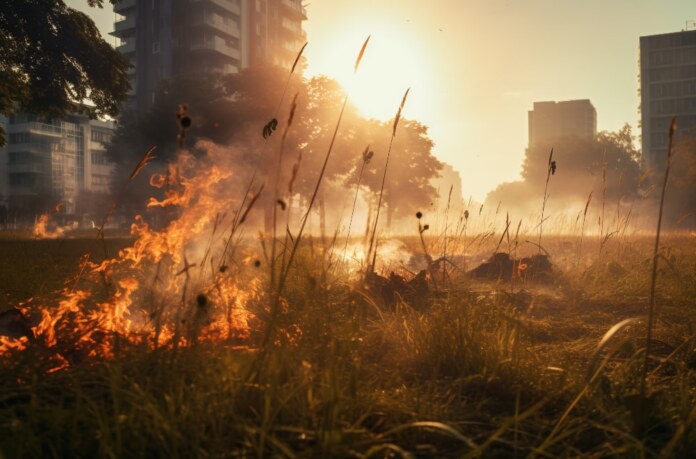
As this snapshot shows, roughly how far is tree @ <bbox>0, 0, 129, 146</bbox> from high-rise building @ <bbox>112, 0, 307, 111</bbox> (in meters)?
44.3

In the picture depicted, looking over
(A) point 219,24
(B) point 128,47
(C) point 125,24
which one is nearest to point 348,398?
(A) point 219,24

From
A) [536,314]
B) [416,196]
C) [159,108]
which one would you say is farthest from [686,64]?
[536,314]

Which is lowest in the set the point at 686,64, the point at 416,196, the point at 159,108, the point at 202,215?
the point at 202,215

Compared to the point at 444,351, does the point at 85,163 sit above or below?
above

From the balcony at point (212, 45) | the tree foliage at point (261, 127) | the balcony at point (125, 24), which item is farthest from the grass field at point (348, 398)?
the balcony at point (125, 24)

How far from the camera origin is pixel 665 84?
80.2 metres

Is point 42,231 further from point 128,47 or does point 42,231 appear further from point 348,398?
point 128,47

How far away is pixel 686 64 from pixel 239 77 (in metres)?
75.1

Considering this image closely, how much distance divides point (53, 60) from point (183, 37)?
49.3 metres

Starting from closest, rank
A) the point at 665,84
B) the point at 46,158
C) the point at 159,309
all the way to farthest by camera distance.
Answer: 1. the point at 159,309
2. the point at 46,158
3. the point at 665,84

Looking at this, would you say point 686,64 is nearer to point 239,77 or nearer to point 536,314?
point 239,77

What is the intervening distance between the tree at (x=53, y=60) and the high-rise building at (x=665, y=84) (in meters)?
79.1

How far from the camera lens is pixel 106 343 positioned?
2.74 meters

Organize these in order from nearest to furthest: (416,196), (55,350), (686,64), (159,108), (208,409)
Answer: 1. (208,409)
2. (55,350)
3. (159,108)
4. (416,196)
5. (686,64)
